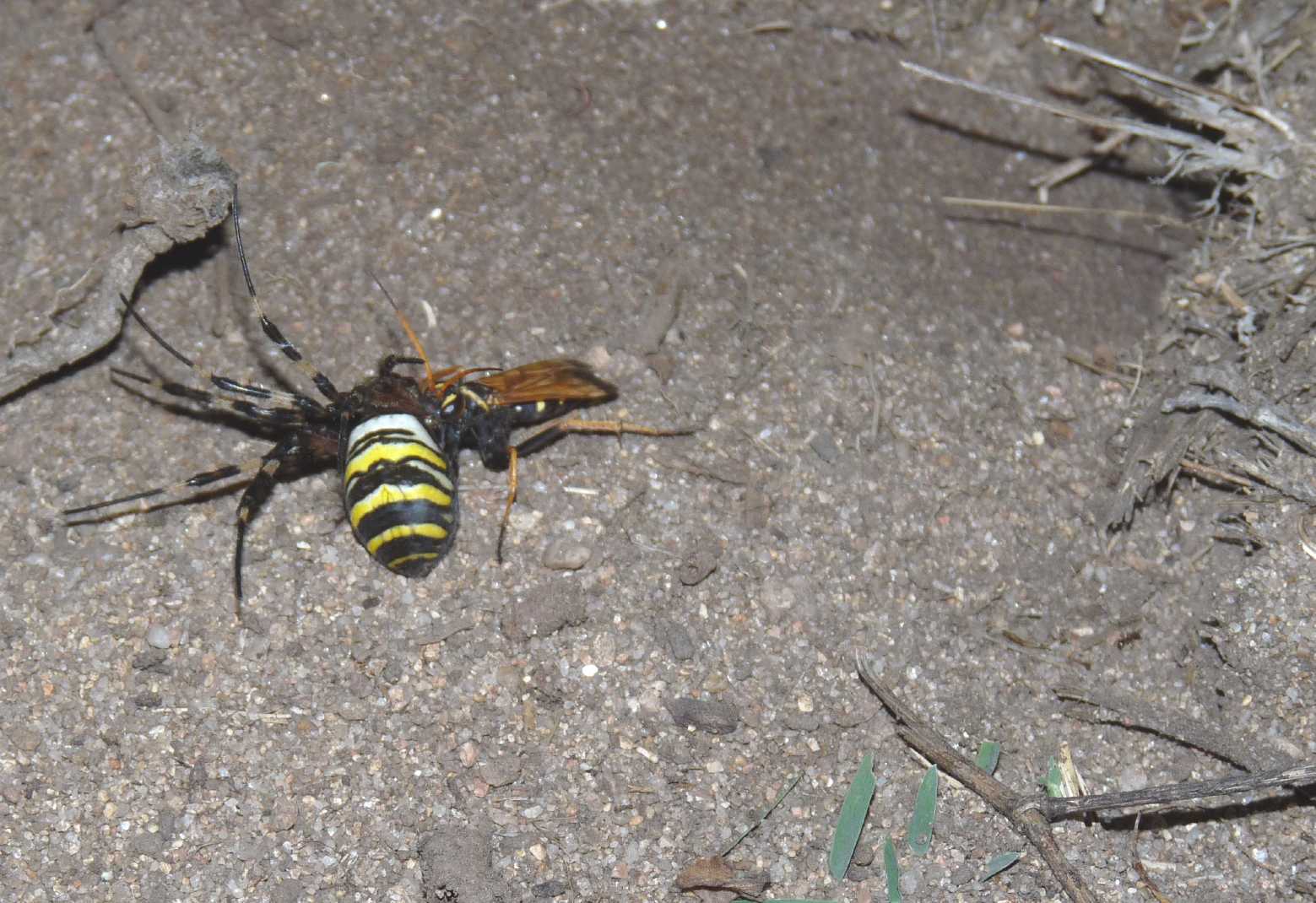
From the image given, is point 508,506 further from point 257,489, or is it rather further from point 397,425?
point 257,489

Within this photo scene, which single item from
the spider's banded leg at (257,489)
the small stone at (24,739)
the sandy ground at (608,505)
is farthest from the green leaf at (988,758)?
the small stone at (24,739)

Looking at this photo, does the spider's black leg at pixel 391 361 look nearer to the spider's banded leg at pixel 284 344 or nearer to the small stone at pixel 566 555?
the spider's banded leg at pixel 284 344

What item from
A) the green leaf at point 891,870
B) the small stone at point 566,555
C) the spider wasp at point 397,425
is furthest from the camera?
the small stone at point 566,555

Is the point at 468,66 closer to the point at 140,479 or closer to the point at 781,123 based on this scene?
the point at 781,123

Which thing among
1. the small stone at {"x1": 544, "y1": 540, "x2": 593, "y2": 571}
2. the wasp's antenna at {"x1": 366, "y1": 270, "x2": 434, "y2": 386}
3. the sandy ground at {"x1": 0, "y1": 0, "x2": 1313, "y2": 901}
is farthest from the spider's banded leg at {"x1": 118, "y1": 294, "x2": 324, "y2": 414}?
the small stone at {"x1": 544, "y1": 540, "x2": 593, "y2": 571}

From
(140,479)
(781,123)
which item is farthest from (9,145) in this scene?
(781,123)
